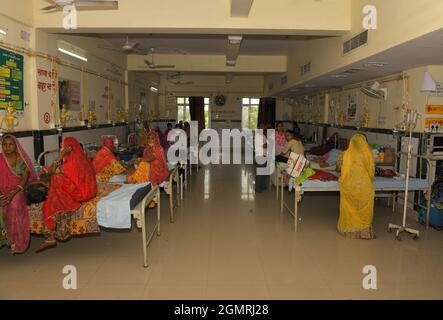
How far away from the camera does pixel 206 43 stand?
28.1 feet

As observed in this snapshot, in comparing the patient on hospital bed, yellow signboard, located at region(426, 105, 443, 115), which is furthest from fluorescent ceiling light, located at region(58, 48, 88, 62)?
yellow signboard, located at region(426, 105, 443, 115)

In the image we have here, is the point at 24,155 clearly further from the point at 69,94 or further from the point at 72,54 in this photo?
the point at 72,54

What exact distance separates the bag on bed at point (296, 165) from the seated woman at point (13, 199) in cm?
351

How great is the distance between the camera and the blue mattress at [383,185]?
505 centimetres

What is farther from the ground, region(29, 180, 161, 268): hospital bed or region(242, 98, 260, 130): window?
region(242, 98, 260, 130): window

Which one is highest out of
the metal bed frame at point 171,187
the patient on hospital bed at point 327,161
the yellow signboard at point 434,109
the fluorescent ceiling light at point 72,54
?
the fluorescent ceiling light at point 72,54

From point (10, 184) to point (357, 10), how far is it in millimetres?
5046

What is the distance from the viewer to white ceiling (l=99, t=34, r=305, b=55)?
802cm

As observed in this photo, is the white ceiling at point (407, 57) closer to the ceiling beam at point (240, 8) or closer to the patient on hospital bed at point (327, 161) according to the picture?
the patient on hospital bed at point (327, 161)

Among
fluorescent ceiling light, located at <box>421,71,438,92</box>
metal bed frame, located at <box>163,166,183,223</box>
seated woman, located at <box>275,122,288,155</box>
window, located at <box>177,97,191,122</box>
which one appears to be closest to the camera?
fluorescent ceiling light, located at <box>421,71,438,92</box>

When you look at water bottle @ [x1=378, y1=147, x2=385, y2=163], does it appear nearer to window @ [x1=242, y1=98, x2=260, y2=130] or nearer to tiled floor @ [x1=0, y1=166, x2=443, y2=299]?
tiled floor @ [x1=0, y1=166, x2=443, y2=299]

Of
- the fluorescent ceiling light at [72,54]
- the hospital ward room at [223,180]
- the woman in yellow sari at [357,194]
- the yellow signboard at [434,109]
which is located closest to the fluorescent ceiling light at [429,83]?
the hospital ward room at [223,180]

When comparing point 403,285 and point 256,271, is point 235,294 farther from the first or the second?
Answer: point 403,285

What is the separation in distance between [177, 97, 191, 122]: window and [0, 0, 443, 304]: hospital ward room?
717cm
